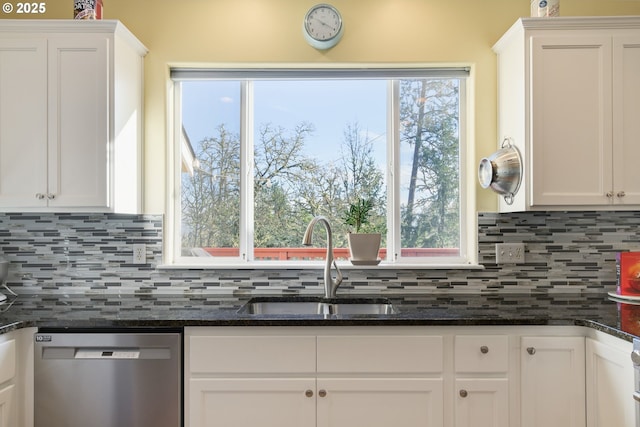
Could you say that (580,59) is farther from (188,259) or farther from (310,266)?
(188,259)

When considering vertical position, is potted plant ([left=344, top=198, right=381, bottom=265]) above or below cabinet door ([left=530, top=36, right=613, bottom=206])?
below

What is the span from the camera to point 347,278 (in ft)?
7.80

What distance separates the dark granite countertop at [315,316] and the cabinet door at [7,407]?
25 cm

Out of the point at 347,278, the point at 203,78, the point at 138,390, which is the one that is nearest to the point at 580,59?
the point at 347,278

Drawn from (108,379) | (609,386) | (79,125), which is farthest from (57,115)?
(609,386)

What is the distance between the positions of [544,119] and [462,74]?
1.88 feet

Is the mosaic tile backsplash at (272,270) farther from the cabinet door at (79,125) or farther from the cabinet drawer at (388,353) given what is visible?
the cabinet drawer at (388,353)

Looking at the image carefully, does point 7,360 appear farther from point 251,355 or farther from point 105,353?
point 251,355

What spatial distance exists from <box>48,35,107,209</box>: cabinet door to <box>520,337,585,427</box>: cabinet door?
79.7 inches

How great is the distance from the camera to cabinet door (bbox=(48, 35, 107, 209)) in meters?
2.04

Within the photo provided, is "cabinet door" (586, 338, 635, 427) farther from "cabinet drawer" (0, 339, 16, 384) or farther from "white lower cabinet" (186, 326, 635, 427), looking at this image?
"cabinet drawer" (0, 339, 16, 384)

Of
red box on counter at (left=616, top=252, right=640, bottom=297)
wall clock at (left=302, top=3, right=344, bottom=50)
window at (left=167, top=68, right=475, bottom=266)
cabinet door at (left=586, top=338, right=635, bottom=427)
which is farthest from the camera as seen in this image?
window at (left=167, top=68, right=475, bottom=266)

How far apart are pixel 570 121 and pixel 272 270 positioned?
1663 mm

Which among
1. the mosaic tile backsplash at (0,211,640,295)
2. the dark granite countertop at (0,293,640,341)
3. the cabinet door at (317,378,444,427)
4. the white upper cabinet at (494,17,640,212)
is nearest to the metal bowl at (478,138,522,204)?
the white upper cabinet at (494,17,640,212)
